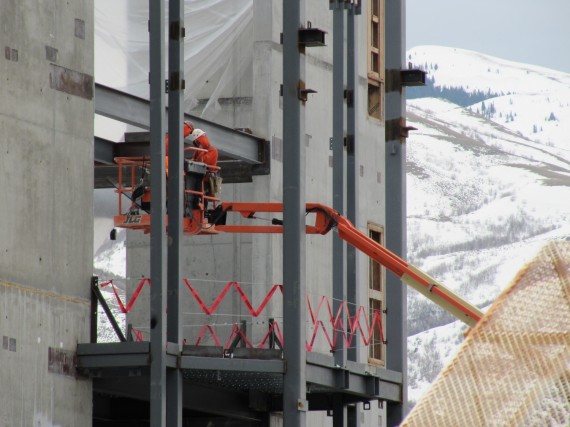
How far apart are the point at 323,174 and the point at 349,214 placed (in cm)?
593

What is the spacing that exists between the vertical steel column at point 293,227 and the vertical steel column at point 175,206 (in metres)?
1.89

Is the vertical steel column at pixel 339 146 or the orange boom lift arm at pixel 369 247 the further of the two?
the vertical steel column at pixel 339 146

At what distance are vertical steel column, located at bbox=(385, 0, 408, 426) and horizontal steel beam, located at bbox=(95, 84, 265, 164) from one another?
314 centimetres

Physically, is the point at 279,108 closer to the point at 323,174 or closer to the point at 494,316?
the point at 323,174

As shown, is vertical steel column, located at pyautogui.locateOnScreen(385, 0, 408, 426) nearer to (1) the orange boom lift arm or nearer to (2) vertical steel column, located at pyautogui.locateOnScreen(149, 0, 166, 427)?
(1) the orange boom lift arm

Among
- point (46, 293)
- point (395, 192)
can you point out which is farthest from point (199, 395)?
point (46, 293)

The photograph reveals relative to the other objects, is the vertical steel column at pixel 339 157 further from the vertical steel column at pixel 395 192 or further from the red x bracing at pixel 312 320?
the vertical steel column at pixel 395 192

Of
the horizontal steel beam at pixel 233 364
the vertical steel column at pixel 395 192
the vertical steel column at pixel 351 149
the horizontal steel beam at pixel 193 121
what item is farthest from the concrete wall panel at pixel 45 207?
the vertical steel column at pixel 395 192

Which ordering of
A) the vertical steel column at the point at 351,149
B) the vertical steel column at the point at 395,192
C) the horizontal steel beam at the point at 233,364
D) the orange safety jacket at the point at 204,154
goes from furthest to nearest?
the vertical steel column at the point at 395,192 < the vertical steel column at the point at 351,149 < the orange safety jacket at the point at 204,154 < the horizontal steel beam at the point at 233,364

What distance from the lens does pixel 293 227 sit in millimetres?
23609

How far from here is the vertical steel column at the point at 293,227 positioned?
74.8 ft

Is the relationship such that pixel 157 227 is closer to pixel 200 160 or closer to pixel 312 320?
pixel 200 160

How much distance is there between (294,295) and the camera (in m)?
23.4

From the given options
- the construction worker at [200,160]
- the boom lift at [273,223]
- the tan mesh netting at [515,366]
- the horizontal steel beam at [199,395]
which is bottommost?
the tan mesh netting at [515,366]
